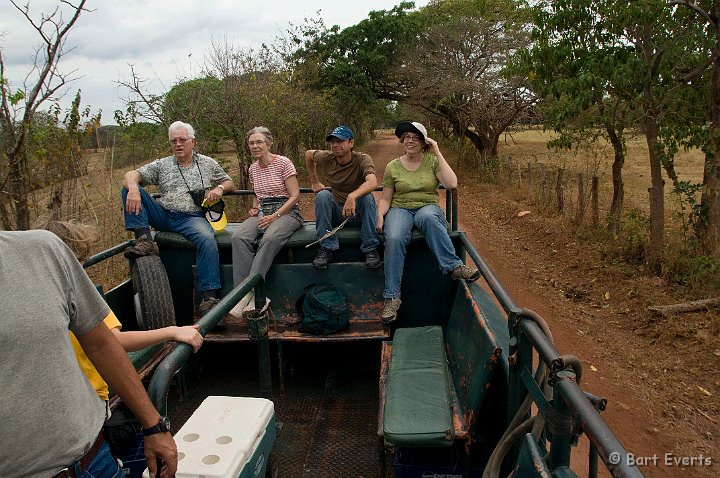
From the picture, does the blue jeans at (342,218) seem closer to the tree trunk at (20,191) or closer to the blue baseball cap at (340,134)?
the blue baseball cap at (340,134)

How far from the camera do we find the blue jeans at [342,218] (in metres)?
4.45

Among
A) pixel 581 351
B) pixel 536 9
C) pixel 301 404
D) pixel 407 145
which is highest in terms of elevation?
pixel 536 9

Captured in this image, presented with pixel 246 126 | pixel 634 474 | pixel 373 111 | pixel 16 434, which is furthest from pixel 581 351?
pixel 373 111

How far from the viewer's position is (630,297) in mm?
6895

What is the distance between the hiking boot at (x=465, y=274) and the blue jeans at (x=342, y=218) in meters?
0.73

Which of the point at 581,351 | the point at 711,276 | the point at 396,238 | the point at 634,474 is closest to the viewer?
the point at 634,474

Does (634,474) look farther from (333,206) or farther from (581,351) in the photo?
(581,351)

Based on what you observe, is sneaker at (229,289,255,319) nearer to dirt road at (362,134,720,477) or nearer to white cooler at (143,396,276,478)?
white cooler at (143,396,276,478)

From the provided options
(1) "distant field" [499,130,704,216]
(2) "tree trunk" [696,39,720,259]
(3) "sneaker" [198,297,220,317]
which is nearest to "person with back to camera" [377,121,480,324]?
(3) "sneaker" [198,297,220,317]

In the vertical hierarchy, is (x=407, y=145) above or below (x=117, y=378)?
above

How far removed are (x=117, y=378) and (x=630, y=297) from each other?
Result: 21.5 feet

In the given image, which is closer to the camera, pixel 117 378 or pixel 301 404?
pixel 117 378

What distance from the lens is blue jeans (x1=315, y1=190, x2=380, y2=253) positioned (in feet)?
14.6

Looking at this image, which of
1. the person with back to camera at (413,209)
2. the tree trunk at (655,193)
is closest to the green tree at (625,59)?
the tree trunk at (655,193)
